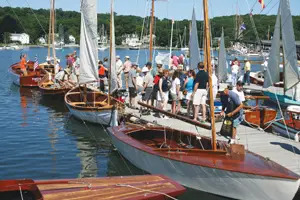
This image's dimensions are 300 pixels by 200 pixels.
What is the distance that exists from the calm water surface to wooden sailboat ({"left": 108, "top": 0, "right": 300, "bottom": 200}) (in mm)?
513

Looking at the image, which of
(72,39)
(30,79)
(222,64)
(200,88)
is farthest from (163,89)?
(72,39)

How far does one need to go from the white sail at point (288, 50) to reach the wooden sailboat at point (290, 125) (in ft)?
6.41

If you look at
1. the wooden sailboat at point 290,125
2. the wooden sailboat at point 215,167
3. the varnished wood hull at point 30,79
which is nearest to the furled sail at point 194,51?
the wooden sailboat at point 290,125

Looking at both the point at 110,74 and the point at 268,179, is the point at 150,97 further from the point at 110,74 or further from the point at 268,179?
the point at 268,179

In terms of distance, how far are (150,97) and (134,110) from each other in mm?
905

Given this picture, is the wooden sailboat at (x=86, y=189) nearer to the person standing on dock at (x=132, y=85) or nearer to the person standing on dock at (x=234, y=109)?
the person standing on dock at (x=234, y=109)

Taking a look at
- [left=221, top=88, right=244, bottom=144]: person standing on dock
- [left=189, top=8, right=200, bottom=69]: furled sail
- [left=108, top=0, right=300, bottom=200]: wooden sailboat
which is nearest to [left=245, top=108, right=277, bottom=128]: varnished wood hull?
[left=221, top=88, right=244, bottom=144]: person standing on dock

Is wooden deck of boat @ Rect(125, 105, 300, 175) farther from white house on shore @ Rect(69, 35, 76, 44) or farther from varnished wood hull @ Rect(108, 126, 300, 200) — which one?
white house on shore @ Rect(69, 35, 76, 44)

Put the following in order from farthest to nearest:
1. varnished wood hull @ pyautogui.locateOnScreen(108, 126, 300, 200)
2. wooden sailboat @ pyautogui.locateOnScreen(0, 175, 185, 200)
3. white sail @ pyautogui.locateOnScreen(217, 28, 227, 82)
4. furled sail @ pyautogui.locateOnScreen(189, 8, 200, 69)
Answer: white sail @ pyautogui.locateOnScreen(217, 28, 227, 82) < furled sail @ pyautogui.locateOnScreen(189, 8, 200, 69) < varnished wood hull @ pyautogui.locateOnScreen(108, 126, 300, 200) < wooden sailboat @ pyautogui.locateOnScreen(0, 175, 185, 200)

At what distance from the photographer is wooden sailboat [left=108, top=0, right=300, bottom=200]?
9.80m

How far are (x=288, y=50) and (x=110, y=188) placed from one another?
11.9m

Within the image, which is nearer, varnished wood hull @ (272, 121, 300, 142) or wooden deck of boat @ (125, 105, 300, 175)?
wooden deck of boat @ (125, 105, 300, 175)

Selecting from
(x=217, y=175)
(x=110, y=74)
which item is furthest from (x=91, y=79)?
(x=217, y=175)

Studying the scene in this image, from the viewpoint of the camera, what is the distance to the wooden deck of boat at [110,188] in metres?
8.38
